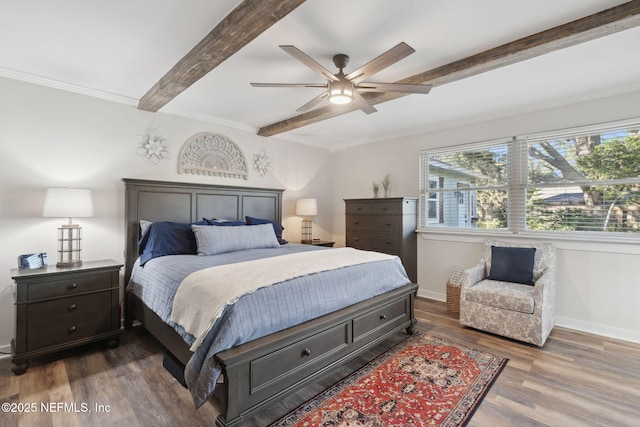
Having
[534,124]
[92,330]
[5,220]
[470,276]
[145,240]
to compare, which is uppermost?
[534,124]

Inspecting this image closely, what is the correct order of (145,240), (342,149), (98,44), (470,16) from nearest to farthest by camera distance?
(470,16) < (98,44) < (145,240) < (342,149)

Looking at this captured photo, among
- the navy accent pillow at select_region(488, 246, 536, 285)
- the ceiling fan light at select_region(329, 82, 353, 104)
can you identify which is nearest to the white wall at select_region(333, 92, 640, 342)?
the navy accent pillow at select_region(488, 246, 536, 285)

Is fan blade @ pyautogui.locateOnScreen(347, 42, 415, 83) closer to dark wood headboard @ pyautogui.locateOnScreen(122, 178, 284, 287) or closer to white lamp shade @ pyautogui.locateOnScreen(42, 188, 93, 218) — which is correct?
dark wood headboard @ pyautogui.locateOnScreen(122, 178, 284, 287)

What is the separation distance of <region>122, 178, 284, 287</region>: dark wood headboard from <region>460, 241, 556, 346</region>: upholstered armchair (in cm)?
284

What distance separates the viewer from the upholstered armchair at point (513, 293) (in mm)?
2756

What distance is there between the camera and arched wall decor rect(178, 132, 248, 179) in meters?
3.75

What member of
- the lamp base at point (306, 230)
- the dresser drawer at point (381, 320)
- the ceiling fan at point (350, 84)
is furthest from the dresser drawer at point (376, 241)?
the ceiling fan at point (350, 84)

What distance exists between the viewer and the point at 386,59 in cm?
198

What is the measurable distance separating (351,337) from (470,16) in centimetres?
237

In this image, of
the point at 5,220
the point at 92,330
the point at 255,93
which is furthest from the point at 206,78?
the point at 92,330

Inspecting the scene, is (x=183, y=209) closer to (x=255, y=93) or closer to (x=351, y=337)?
(x=255, y=93)

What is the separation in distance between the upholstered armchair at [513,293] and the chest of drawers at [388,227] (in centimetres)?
100

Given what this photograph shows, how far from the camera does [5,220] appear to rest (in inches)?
104

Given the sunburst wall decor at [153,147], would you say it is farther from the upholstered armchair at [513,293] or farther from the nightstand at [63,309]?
the upholstered armchair at [513,293]
